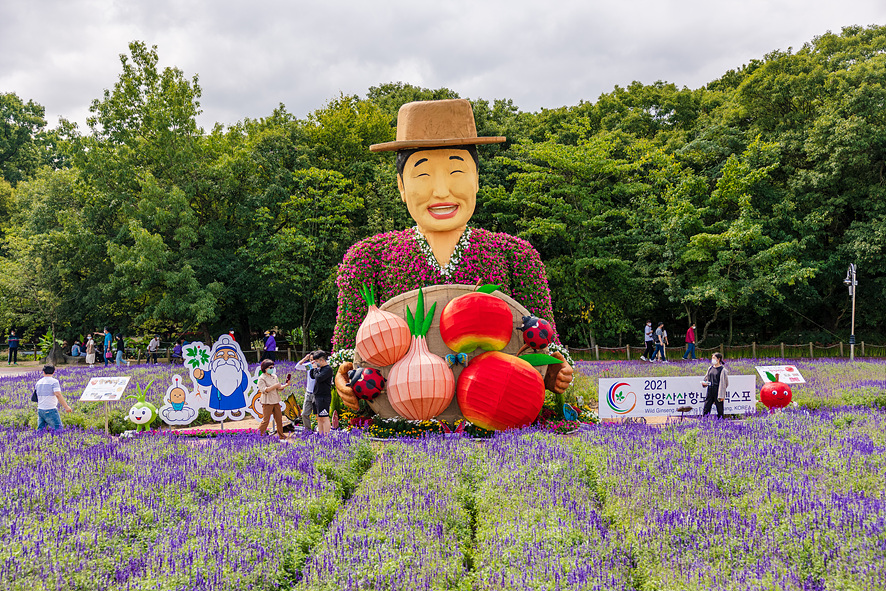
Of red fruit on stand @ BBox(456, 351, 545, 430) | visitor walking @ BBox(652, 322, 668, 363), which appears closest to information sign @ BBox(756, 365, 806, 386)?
red fruit on stand @ BBox(456, 351, 545, 430)

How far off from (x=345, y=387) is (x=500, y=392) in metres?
2.24

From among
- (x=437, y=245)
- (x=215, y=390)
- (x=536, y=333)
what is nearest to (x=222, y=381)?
(x=215, y=390)

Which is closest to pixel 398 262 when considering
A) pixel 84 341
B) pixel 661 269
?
pixel 661 269

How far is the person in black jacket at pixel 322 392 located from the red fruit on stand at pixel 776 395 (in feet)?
24.2

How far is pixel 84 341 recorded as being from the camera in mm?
27797

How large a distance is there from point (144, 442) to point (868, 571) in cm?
691

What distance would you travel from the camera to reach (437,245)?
9.36 metres

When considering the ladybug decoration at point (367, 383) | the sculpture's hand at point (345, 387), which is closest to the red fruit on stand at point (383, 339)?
the ladybug decoration at point (367, 383)

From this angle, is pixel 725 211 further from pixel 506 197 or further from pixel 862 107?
pixel 506 197

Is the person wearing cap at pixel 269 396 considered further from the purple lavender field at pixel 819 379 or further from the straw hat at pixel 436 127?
the purple lavender field at pixel 819 379

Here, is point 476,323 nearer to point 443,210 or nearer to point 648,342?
point 443,210

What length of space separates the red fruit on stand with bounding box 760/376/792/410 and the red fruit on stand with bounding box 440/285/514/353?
515 centimetres

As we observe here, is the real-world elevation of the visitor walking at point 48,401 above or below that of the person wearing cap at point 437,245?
below

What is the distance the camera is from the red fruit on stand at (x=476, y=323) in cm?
816
